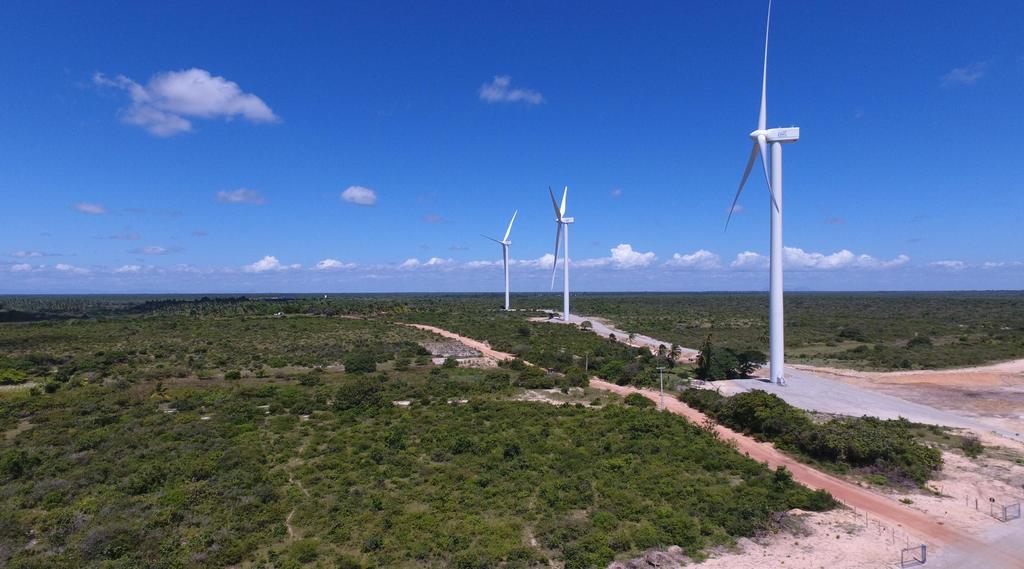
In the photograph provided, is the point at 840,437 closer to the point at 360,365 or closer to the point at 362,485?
the point at 362,485

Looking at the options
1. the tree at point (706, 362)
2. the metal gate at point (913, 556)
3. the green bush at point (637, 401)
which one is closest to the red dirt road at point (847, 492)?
the metal gate at point (913, 556)

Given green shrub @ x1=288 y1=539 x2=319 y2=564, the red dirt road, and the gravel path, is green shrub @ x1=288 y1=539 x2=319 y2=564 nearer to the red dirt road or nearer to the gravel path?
the red dirt road

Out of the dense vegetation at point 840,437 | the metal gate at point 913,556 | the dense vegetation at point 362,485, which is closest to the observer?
the metal gate at point 913,556

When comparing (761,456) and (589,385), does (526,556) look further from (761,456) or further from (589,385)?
(589,385)

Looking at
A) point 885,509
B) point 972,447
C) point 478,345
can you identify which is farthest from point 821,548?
point 478,345

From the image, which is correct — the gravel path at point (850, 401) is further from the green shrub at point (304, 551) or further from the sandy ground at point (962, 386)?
the green shrub at point (304, 551)

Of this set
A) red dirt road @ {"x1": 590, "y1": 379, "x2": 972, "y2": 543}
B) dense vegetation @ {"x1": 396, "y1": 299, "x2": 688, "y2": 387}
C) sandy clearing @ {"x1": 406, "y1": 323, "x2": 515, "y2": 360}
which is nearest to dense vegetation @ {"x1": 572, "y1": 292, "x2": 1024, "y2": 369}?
dense vegetation @ {"x1": 396, "y1": 299, "x2": 688, "y2": 387}
